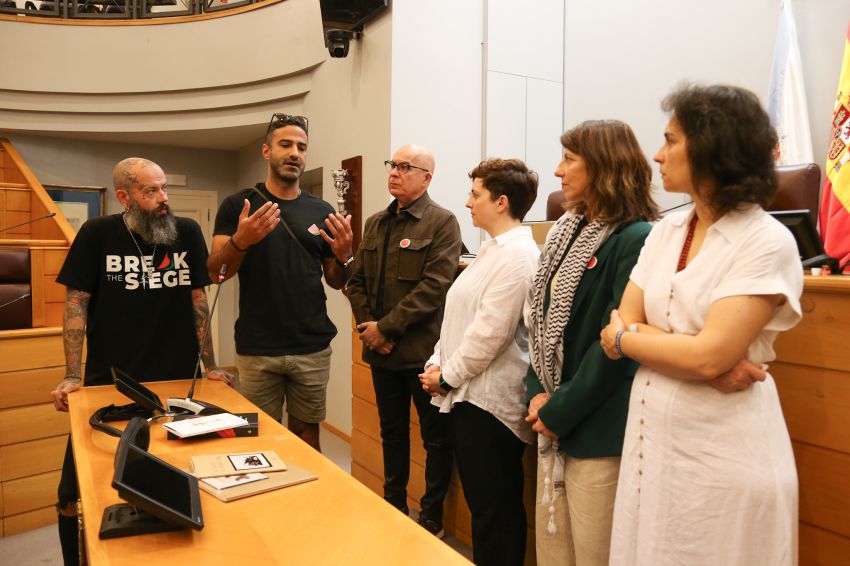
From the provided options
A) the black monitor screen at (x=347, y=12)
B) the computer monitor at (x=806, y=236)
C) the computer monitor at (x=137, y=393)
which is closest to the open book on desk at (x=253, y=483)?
the computer monitor at (x=137, y=393)

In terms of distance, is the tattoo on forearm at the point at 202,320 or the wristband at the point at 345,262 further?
the wristband at the point at 345,262

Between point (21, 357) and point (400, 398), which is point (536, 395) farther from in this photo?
point (21, 357)

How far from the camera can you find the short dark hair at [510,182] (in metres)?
2.02

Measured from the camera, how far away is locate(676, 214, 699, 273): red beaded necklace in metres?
1.31

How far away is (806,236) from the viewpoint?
167cm

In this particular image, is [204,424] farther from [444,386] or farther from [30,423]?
[30,423]

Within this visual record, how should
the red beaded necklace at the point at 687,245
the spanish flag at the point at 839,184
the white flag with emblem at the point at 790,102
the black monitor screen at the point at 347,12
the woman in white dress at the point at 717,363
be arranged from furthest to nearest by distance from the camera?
the black monitor screen at the point at 347,12, the white flag with emblem at the point at 790,102, the spanish flag at the point at 839,184, the red beaded necklace at the point at 687,245, the woman in white dress at the point at 717,363

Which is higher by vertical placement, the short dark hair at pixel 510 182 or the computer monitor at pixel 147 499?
the short dark hair at pixel 510 182

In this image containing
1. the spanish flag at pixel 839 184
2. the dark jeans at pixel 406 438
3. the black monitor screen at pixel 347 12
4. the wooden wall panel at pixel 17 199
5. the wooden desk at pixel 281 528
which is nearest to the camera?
the wooden desk at pixel 281 528

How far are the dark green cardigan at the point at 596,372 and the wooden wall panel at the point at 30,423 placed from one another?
8.29 ft

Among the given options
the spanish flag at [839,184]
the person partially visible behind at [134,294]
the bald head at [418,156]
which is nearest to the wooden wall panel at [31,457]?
the person partially visible behind at [134,294]

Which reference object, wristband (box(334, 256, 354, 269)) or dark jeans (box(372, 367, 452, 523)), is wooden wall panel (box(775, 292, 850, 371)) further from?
wristband (box(334, 256, 354, 269))

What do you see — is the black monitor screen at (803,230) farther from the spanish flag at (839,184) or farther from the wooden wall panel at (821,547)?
the spanish flag at (839,184)

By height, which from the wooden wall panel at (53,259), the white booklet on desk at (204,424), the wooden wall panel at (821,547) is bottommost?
the wooden wall panel at (821,547)
